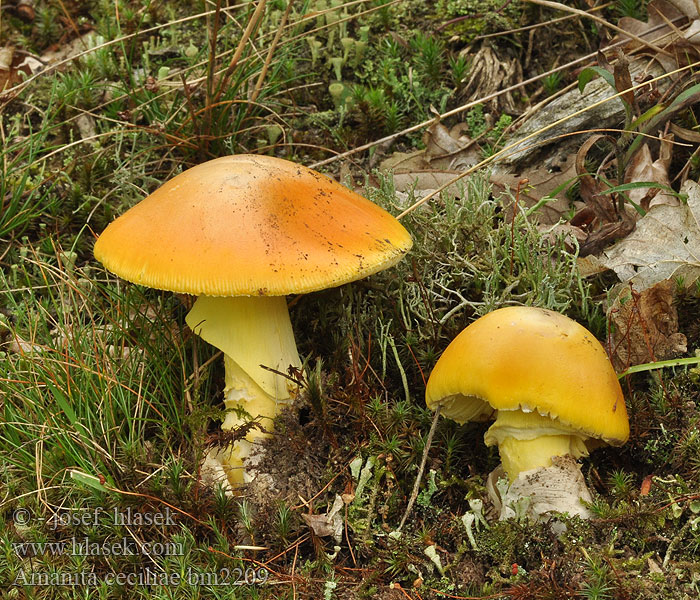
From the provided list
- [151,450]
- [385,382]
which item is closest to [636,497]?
[385,382]

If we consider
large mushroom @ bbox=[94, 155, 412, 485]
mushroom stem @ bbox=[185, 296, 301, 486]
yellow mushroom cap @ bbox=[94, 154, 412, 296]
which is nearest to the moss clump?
large mushroom @ bbox=[94, 155, 412, 485]

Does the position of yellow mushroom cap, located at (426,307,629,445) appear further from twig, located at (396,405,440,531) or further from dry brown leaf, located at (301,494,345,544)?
dry brown leaf, located at (301,494,345,544)

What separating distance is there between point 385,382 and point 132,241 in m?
1.26

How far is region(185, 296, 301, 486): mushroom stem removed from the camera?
9.64ft

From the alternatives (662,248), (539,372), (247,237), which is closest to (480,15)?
(662,248)

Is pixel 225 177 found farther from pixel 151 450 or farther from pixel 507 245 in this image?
pixel 507 245

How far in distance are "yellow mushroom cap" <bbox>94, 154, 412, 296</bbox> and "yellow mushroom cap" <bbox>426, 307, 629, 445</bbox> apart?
0.49 metres

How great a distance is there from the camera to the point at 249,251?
101 inches

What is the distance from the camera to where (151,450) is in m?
2.92

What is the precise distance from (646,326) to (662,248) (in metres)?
0.44

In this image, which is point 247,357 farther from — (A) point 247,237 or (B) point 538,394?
(B) point 538,394

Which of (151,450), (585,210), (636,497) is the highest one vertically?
(585,210)

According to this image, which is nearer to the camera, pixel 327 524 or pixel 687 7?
pixel 327 524

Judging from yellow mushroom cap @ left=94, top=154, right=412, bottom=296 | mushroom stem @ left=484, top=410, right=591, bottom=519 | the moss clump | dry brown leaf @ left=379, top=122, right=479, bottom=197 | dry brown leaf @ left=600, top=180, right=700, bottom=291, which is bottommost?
mushroom stem @ left=484, top=410, right=591, bottom=519
